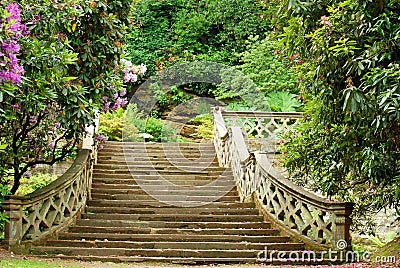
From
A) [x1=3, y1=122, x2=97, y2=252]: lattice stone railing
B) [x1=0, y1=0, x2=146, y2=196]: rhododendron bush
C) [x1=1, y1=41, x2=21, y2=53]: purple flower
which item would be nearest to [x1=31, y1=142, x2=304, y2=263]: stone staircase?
[x1=3, y1=122, x2=97, y2=252]: lattice stone railing

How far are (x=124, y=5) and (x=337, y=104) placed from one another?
17.4 ft

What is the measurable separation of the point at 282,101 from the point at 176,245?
478 inches

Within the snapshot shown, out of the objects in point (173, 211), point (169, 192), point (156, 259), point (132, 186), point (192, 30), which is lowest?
point (156, 259)

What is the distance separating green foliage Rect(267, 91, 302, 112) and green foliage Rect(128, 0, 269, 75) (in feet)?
13.9

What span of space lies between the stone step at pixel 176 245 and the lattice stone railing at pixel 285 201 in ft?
1.23

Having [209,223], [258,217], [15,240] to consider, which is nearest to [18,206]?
[15,240]

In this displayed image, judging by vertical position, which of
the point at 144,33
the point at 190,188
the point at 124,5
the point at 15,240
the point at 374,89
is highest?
the point at 144,33

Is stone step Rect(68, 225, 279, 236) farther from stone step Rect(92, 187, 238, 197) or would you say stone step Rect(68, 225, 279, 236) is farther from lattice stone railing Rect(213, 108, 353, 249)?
stone step Rect(92, 187, 238, 197)

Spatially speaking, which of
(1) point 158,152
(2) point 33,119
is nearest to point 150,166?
(1) point 158,152

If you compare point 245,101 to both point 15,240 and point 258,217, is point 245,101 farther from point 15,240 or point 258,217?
point 15,240

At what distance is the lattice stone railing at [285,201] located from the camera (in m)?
8.44

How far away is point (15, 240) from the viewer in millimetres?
8195

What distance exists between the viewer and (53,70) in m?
7.65

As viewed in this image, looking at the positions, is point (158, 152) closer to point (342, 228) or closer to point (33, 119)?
point (33, 119)
